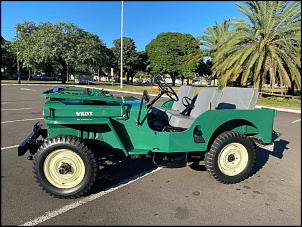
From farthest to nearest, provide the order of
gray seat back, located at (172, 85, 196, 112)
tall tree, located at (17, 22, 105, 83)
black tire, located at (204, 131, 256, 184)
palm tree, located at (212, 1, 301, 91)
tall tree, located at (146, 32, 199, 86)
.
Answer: tall tree, located at (146, 32, 199, 86) → tall tree, located at (17, 22, 105, 83) → palm tree, located at (212, 1, 301, 91) → gray seat back, located at (172, 85, 196, 112) → black tire, located at (204, 131, 256, 184)

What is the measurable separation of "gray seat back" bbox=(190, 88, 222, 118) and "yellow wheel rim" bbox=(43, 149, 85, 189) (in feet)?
7.61

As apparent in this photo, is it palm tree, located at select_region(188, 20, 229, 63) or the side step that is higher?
palm tree, located at select_region(188, 20, 229, 63)

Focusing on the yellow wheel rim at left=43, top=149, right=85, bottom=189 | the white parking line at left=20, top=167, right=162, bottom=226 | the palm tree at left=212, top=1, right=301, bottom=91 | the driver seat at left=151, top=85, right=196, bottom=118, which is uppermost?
the palm tree at left=212, top=1, right=301, bottom=91

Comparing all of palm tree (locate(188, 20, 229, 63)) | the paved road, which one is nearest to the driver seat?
the paved road

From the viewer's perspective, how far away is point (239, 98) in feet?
14.1

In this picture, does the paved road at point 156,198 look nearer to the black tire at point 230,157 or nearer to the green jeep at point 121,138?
the black tire at point 230,157

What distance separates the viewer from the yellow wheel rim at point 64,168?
3039 mm

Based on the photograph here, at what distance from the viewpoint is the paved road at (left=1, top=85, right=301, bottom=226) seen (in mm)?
2627

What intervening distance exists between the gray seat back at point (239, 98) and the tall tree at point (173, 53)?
40596 millimetres

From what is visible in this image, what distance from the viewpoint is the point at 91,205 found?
2898 mm

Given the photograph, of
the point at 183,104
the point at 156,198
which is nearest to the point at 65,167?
the point at 156,198

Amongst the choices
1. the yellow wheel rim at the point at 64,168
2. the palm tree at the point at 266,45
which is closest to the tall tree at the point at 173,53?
the palm tree at the point at 266,45

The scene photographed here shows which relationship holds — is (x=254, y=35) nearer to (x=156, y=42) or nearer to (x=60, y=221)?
(x=60, y=221)

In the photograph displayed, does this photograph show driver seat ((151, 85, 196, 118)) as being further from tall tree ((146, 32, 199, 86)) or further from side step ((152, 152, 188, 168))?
tall tree ((146, 32, 199, 86))
